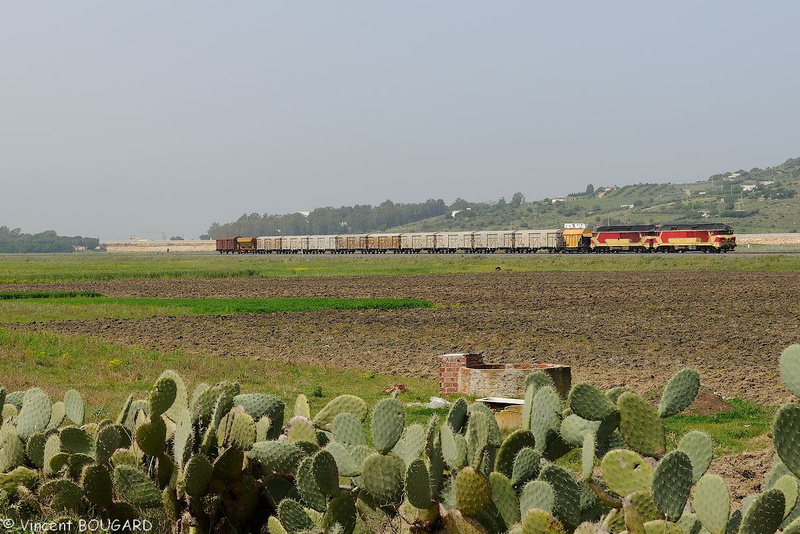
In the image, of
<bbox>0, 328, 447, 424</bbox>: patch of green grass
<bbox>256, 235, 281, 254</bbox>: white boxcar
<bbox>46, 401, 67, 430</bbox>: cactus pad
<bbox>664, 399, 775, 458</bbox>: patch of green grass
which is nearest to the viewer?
<bbox>46, 401, 67, 430</bbox>: cactus pad

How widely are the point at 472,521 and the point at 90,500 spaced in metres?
3.13

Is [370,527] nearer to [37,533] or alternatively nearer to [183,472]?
[183,472]

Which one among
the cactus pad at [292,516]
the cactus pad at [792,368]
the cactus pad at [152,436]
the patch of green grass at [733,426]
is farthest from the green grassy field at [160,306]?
the cactus pad at [792,368]

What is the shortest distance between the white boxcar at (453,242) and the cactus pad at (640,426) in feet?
405

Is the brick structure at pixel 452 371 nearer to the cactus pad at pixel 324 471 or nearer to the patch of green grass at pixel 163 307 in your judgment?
the cactus pad at pixel 324 471

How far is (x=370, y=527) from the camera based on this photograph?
666cm

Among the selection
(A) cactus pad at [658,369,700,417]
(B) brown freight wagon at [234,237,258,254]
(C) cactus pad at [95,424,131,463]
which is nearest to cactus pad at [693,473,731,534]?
(A) cactus pad at [658,369,700,417]

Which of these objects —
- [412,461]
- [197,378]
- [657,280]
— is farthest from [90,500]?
[657,280]

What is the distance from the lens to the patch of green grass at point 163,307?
3856 cm

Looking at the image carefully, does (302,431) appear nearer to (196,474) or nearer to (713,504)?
(196,474)

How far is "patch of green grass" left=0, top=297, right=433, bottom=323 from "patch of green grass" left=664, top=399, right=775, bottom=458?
25.3 meters

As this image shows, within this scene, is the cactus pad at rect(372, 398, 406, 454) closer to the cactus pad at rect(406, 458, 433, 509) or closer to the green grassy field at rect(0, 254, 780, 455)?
the cactus pad at rect(406, 458, 433, 509)

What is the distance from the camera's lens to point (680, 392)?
5.98m

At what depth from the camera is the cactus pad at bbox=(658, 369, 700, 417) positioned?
5961 millimetres
